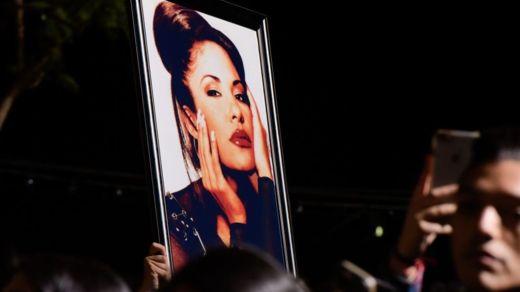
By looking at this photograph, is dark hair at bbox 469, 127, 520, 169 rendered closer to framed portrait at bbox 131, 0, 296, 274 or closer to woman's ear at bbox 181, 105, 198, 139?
framed portrait at bbox 131, 0, 296, 274

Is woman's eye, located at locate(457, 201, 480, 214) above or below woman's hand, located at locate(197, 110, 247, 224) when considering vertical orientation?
below

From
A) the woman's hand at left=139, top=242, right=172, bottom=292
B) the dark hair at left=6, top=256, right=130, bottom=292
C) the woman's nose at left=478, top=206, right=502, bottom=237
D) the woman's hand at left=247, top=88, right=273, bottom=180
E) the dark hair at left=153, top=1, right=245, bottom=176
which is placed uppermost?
the dark hair at left=153, top=1, right=245, bottom=176

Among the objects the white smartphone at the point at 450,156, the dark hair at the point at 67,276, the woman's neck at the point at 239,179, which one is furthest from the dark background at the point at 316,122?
the white smartphone at the point at 450,156

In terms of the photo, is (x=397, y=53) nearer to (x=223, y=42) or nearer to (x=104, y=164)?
(x=104, y=164)

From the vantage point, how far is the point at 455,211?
235 cm

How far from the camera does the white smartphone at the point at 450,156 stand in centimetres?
237

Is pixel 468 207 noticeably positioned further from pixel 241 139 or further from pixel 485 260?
pixel 241 139

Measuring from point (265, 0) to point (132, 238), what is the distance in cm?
342

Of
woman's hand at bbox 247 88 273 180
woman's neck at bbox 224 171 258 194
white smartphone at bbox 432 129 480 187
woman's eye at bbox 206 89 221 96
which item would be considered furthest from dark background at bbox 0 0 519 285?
white smartphone at bbox 432 129 480 187

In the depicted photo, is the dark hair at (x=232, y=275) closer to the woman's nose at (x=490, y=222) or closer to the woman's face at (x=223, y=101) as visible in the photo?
the woman's nose at (x=490, y=222)

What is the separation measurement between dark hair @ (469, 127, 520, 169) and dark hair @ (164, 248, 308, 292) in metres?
0.50

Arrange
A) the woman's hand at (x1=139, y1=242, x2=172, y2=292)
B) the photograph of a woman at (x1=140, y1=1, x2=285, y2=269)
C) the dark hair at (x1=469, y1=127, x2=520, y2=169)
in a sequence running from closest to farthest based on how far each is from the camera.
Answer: the dark hair at (x1=469, y1=127, x2=520, y2=169), the woman's hand at (x1=139, y1=242, x2=172, y2=292), the photograph of a woman at (x1=140, y1=1, x2=285, y2=269)

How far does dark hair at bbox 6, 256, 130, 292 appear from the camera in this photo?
2.75 m

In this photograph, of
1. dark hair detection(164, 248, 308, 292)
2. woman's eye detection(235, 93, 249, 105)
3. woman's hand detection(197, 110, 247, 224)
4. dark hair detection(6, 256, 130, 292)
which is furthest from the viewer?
woman's eye detection(235, 93, 249, 105)
